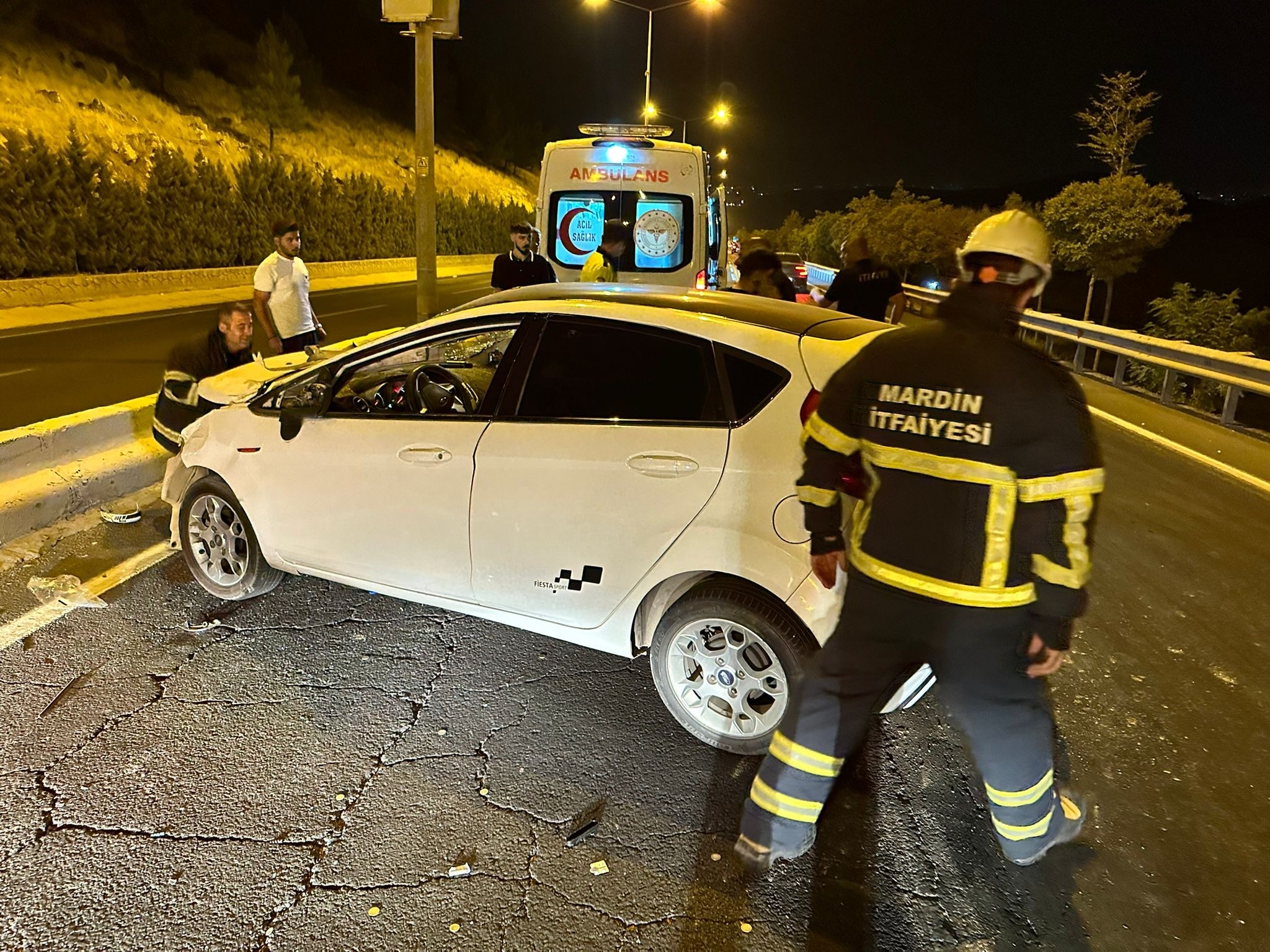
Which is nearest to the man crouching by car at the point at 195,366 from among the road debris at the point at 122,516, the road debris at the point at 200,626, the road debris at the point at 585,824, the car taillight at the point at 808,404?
the road debris at the point at 122,516

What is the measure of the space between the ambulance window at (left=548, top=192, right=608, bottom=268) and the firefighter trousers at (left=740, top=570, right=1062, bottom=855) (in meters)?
8.69

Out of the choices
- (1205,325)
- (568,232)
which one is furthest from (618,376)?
(1205,325)

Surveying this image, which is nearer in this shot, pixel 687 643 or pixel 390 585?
pixel 687 643

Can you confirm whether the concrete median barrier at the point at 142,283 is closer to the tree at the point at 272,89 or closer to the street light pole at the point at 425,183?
the street light pole at the point at 425,183

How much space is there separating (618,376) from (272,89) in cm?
4781

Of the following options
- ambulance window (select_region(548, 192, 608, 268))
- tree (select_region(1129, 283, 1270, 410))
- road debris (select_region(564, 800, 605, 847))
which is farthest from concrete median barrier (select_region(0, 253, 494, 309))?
tree (select_region(1129, 283, 1270, 410))

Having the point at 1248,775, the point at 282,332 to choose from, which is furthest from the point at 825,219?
the point at 1248,775

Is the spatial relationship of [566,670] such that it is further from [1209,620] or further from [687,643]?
[1209,620]

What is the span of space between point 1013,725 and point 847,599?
54 centimetres

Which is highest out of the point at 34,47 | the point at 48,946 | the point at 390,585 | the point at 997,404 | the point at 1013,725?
the point at 34,47

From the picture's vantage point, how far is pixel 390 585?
3.90 metres

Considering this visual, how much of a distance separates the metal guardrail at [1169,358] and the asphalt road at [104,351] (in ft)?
26.8

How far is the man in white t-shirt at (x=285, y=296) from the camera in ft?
23.1

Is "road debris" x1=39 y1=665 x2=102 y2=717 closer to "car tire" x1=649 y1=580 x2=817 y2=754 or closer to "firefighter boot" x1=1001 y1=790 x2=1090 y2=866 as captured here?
"car tire" x1=649 y1=580 x2=817 y2=754
